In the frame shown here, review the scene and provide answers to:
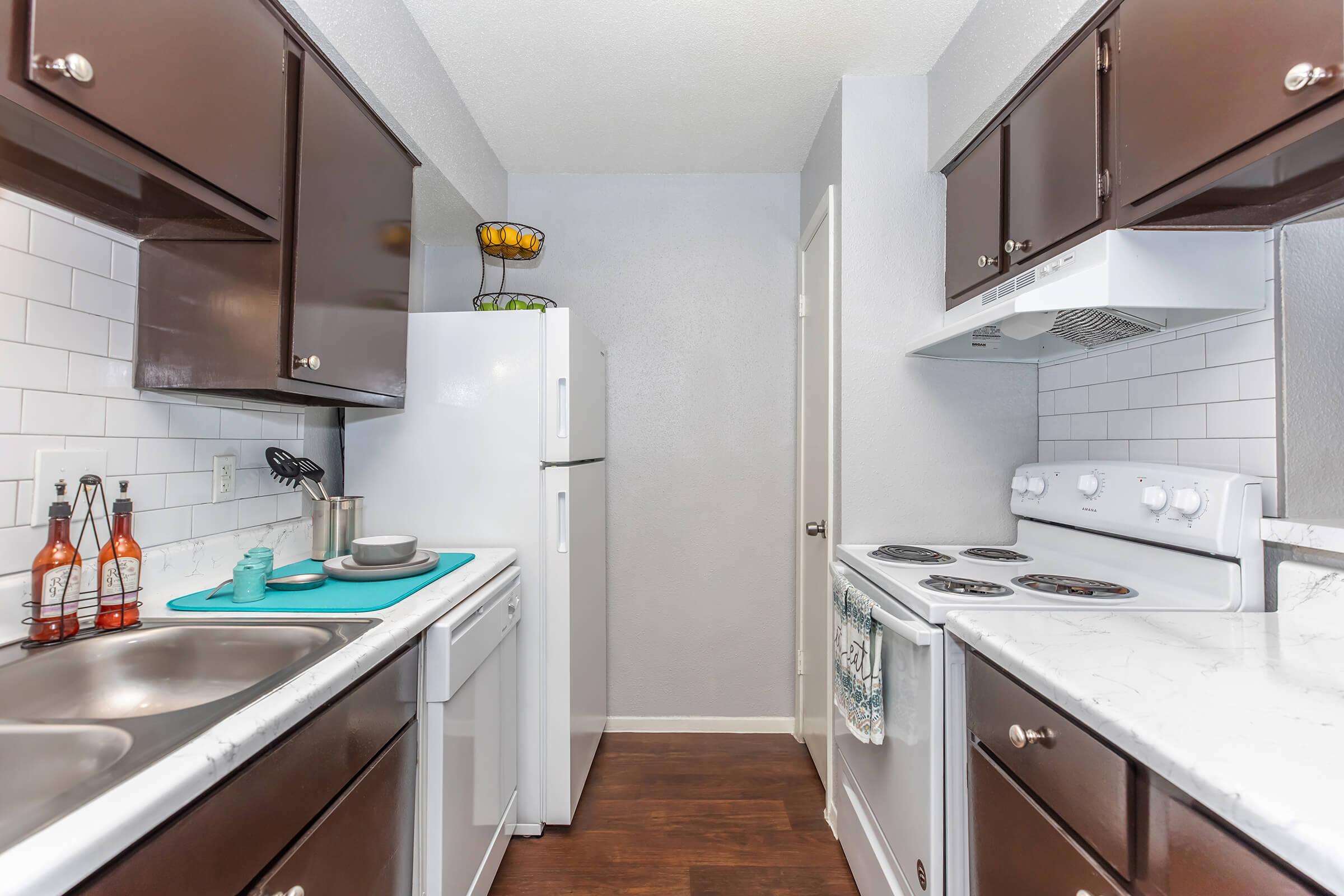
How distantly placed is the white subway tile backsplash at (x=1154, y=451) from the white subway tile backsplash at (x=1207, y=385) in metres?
0.11

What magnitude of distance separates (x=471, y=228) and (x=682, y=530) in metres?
1.55

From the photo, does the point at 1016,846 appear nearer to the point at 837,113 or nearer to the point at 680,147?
the point at 837,113

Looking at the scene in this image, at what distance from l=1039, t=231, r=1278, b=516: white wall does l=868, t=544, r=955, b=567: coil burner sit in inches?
20.0

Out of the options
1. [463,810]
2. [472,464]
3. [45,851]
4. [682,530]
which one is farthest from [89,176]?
[682,530]

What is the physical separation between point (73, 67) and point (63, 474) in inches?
29.3

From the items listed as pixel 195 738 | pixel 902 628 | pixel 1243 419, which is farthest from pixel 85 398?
A: pixel 1243 419

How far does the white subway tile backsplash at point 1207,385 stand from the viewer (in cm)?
136

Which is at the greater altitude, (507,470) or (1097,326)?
(1097,326)

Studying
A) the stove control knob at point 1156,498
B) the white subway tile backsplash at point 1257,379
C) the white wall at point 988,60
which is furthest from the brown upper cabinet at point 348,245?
the white subway tile backsplash at point 1257,379

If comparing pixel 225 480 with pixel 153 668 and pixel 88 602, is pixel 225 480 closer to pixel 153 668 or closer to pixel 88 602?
pixel 88 602

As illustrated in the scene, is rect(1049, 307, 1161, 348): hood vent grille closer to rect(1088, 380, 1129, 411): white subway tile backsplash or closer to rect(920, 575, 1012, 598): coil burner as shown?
rect(1088, 380, 1129, 411): white subway tile backsplash

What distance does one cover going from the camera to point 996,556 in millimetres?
1842

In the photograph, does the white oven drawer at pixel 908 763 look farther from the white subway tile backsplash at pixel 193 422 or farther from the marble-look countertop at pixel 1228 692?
the white subway tile backsplash at pixel 193 422

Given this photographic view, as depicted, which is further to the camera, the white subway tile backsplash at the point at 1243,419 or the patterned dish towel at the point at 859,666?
the patterned dish towel at the point at 859,666
